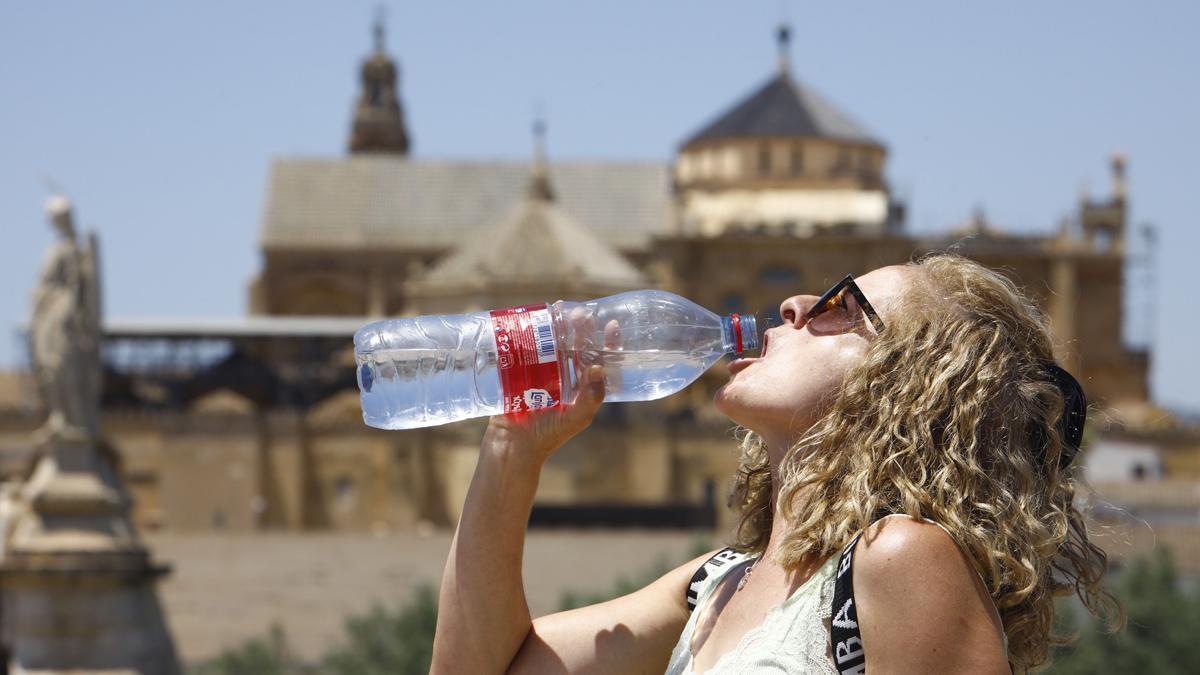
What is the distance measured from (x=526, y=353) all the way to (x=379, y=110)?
246ft

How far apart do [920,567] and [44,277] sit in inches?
531

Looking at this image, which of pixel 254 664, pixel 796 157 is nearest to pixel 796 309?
pixel 254 664

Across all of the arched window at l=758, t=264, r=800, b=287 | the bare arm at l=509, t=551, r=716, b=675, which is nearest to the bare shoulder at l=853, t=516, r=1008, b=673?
the bare arm at l=509, t=551, r=716, b=675

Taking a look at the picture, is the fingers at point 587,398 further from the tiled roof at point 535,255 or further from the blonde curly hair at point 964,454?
the tiled roof at point 535,255

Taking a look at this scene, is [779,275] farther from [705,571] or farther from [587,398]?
[587,398]

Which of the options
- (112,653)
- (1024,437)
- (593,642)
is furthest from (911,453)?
(112,653)

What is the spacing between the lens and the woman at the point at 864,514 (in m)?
2.69

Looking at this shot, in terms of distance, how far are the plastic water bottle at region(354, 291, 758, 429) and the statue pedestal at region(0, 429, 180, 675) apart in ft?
37.9

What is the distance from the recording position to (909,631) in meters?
2.65

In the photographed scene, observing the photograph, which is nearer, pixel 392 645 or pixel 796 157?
pixel 392 645

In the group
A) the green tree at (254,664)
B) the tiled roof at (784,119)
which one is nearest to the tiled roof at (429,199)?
the tiled roof at (784,119)

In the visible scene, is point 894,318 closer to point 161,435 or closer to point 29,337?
point 29,337

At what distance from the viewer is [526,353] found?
3336mm

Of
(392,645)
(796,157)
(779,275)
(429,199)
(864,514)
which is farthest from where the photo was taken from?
(429,199)
